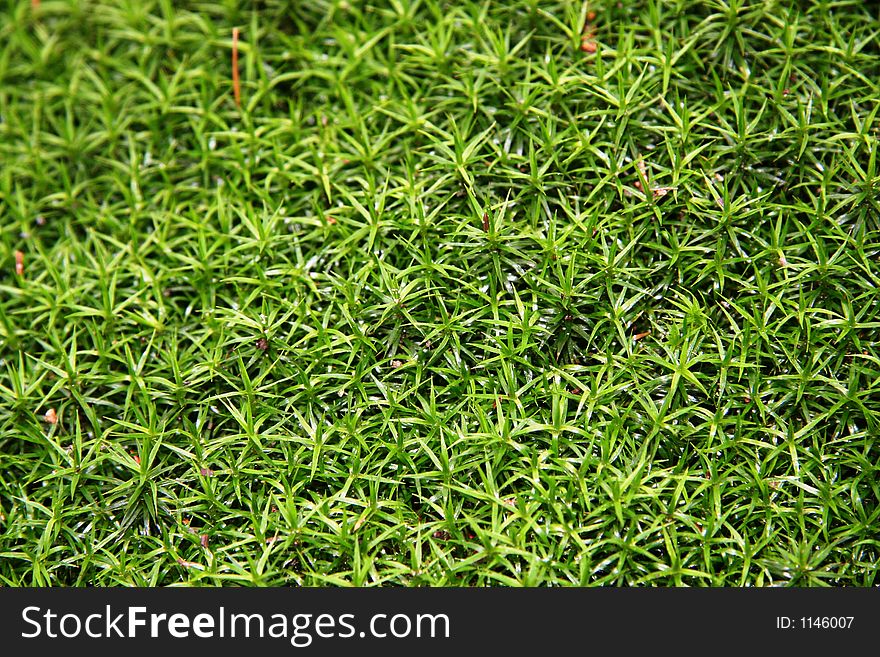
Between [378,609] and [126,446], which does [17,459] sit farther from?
[378,609]

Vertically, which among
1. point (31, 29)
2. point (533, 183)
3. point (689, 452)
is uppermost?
point (31, 29)

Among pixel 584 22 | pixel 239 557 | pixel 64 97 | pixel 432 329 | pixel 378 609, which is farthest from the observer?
pixel 64 97

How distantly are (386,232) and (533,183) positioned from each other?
1.48 feet

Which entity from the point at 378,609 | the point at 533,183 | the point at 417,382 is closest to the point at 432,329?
the point at 417,382

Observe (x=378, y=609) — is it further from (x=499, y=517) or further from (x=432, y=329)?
(x=432, y=329)

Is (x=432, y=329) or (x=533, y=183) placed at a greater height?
(x=533, y=183)

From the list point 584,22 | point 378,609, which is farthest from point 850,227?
point 378,609

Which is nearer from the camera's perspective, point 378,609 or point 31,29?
point 378,609

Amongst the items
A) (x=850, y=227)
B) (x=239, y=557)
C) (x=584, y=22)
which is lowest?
(x=239, y=557)

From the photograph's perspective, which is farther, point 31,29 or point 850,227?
point 31,29

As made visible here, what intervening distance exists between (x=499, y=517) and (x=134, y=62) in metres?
1.99

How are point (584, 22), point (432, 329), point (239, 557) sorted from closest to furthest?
1. point (239, 557)
2. point (432, 329)
3. point (584, 22)

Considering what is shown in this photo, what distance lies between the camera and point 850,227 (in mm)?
2105

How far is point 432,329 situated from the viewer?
204 cm
